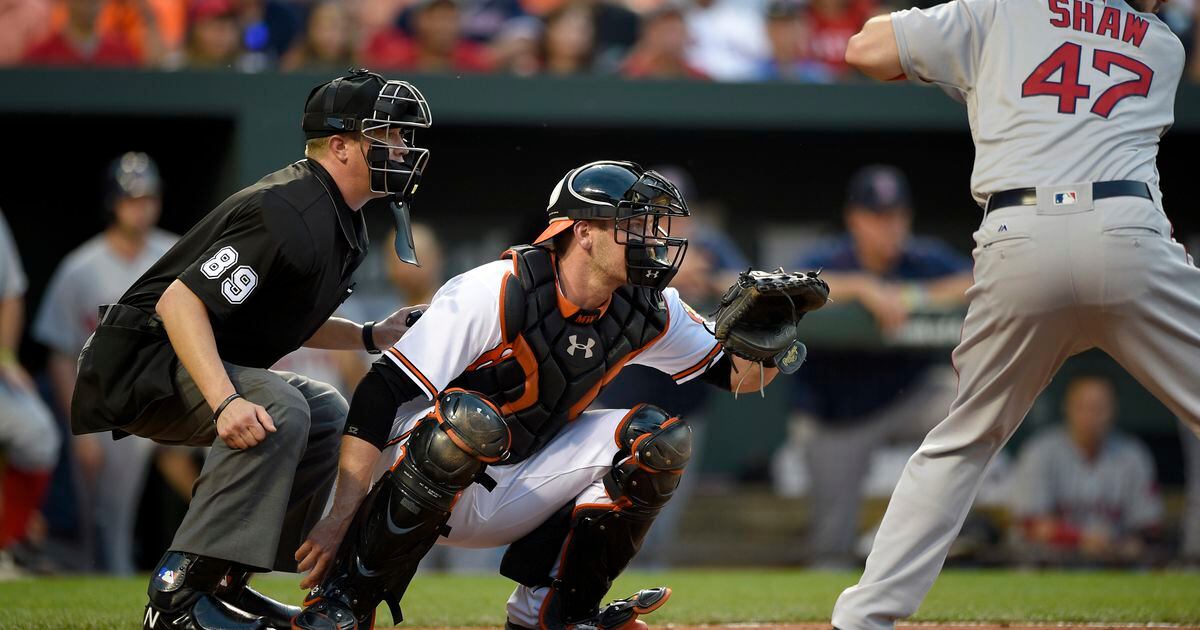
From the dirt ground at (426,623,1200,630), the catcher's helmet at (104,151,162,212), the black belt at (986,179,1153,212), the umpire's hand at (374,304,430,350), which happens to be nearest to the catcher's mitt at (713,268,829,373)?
the black belt at (986,179,1153,212)

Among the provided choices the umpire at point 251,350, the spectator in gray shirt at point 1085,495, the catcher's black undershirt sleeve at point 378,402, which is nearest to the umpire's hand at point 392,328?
the umpire at point 251,350

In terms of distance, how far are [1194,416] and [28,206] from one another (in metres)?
6.56

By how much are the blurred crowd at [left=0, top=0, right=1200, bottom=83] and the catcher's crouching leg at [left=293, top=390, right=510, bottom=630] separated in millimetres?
4493

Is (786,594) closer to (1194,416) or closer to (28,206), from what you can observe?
(1194,416)

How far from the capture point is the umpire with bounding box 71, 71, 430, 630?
9.15 feet

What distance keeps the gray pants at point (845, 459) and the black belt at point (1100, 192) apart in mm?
3800

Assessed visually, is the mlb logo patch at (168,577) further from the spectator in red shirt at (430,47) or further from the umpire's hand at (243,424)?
the spectator in red shirt at (430,47)

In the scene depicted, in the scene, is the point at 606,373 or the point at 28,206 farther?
the point at 28,206

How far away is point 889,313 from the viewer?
659 cm

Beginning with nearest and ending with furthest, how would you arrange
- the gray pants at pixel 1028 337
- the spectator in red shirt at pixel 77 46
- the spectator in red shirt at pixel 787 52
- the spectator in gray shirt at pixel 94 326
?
the gray pants at pixel 1028 337 → the spectator in gray shirt at pixel 94 326 → the spectator in red shirt at pixel 77 46 → the spectator in red shirt at pixel 787 52

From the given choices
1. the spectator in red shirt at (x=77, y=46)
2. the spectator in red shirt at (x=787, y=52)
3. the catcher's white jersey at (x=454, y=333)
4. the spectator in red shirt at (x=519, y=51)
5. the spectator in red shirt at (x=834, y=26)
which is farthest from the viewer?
the spectator in red shirt at (x=834, y=26)

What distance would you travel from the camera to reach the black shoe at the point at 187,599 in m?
2.75

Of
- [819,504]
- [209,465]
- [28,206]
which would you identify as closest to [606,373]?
[209,465]

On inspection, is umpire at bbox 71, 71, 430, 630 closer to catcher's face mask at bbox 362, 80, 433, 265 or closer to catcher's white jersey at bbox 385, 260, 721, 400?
catcher's face mask at bbox 362, 80, 433, 265
